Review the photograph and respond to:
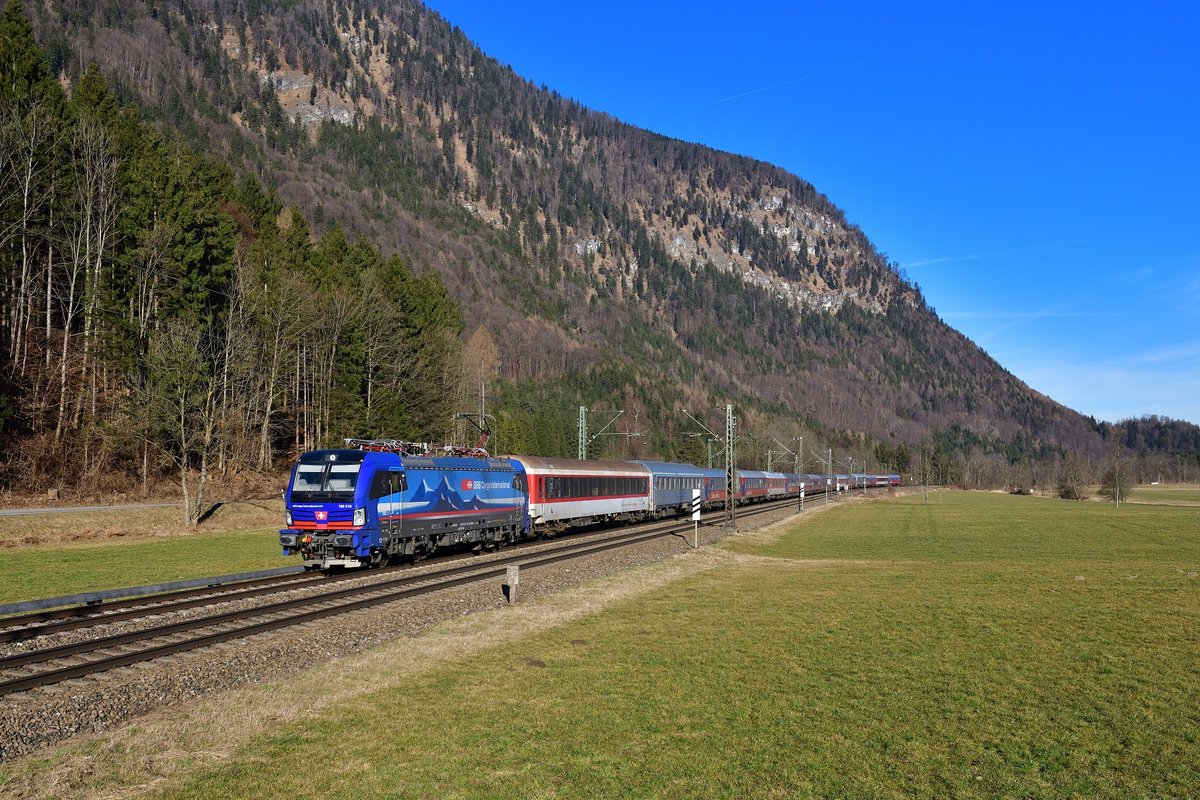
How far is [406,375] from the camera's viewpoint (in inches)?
2670

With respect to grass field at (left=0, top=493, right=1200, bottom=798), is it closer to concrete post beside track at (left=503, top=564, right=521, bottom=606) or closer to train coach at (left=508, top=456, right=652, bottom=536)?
concrete post beside track at (left=503, top=564, right=521, bottom=606)

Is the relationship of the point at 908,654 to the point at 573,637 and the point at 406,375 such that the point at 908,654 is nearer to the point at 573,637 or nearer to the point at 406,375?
the point at 573,637

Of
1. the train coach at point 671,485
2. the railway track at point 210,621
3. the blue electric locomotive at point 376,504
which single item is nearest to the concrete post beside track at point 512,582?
the railway track at point 210,621

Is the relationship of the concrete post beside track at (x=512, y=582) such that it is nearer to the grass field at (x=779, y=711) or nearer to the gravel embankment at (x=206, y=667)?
the gravel embankment at (x=206, y=667)

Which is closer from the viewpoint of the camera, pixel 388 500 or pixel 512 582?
pixel 512 582

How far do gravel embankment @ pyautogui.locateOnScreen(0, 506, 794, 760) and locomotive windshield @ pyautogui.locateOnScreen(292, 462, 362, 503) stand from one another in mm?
4333

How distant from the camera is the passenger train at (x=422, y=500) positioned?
961 inches

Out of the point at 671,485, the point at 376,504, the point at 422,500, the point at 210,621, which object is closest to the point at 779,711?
the point at 210,621

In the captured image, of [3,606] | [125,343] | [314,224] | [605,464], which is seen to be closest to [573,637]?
[3,606]

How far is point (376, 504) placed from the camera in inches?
985

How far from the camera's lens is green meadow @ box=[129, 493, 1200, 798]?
8.30m

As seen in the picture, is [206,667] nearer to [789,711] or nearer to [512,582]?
[512,582]

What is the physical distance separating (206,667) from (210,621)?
398cm

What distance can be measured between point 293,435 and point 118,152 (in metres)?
24.8
